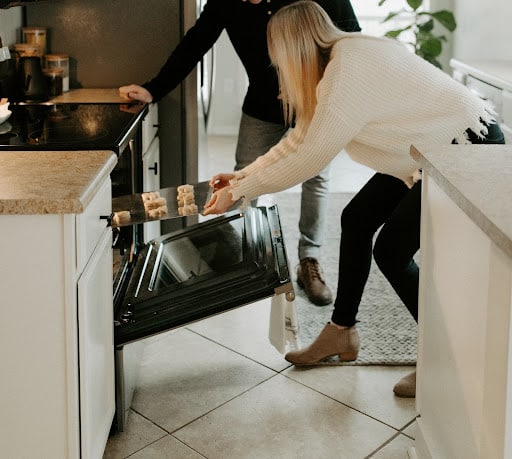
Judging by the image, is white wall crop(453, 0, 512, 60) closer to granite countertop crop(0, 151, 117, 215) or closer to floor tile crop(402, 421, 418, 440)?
floor tile crop(402, 421, 418, 440)

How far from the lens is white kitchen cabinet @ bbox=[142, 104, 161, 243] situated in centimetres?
319

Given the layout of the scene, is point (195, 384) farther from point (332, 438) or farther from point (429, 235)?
→ point (429, 235)

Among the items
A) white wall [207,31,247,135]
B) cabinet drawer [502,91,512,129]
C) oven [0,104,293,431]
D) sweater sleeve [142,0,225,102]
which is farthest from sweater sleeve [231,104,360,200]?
white wall [207,31,247,135]

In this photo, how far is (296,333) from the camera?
275cm

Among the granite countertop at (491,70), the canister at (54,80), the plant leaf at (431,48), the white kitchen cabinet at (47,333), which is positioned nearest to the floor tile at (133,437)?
the white kitchen cabinet at (47,333)

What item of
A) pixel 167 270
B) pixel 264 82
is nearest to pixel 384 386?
pixel 167 270

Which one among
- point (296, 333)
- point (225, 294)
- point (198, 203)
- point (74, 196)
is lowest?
point (296, 333)

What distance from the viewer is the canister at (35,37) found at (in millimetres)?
3494

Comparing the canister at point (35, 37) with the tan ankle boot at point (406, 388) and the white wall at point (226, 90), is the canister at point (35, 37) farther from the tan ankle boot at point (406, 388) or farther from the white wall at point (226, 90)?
the white wall at point (226, 90)

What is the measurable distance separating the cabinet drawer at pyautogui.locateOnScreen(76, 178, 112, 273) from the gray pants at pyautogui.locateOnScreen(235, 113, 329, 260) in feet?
4.39

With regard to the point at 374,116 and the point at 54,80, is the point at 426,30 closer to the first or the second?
the point at 54,80

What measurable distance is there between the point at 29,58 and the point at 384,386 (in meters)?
1.72

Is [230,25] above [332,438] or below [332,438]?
above

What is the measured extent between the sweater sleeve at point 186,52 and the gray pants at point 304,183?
→ 332mm
